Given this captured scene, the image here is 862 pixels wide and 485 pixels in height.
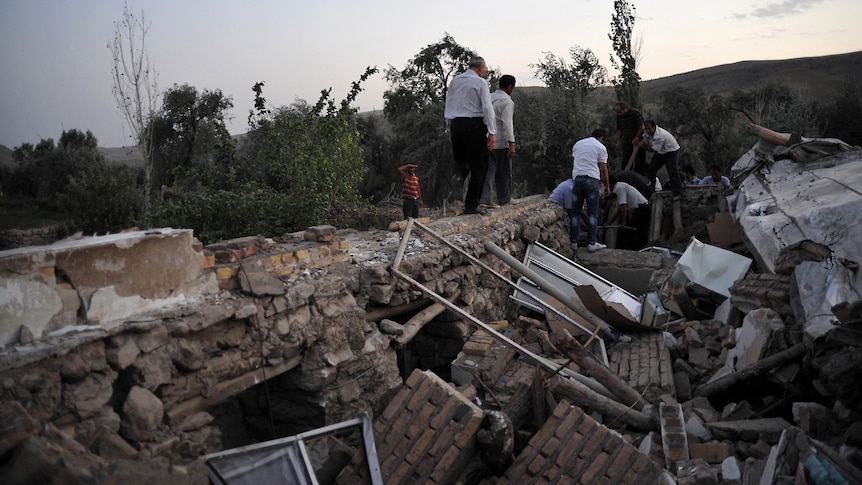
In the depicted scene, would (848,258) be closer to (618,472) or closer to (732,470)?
(732,470)

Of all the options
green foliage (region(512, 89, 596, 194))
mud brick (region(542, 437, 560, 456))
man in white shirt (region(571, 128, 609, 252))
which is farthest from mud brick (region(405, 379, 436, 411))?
green foliage (region(512, 89, 596, 194))

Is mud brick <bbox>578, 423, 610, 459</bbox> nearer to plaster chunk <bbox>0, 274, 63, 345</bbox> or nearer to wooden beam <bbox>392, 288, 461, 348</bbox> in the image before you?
wooden beam <bbox>392, 288, 461, 348</bbox>

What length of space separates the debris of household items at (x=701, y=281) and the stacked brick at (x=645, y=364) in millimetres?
717

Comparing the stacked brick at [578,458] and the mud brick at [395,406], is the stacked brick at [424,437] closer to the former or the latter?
Answer: the mud brick at [395,406]

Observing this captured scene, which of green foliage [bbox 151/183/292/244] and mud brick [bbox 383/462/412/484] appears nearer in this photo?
mud brick [bbox 383/462/412/484]

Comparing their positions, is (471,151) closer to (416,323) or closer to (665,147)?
(416,323)

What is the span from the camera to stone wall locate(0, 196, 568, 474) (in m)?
2.77

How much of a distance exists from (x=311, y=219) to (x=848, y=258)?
513 cm

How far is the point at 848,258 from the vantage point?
4633 mm

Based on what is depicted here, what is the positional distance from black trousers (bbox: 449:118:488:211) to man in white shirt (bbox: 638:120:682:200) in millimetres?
4876

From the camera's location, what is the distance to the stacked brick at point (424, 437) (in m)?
3.41

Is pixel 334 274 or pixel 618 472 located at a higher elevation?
pixel 334 274

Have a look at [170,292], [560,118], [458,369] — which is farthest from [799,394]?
[560,118]

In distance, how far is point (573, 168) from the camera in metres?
9.05
